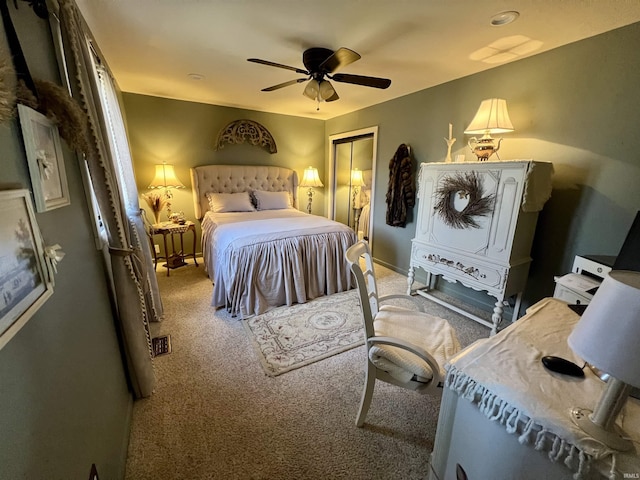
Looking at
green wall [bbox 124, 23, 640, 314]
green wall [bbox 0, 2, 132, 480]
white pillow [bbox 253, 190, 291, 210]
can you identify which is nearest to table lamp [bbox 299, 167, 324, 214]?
white pillow [bbox 253, 190, 291, 210]

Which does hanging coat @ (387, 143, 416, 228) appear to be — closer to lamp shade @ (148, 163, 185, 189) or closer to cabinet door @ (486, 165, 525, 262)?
cabinet door @ (486, 165, 525, 262)

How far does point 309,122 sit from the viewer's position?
4.68m

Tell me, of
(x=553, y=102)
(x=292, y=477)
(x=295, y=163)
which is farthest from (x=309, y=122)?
(x=292, y=477)

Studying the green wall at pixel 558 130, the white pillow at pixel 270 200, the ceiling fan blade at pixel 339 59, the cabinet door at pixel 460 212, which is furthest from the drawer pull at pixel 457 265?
the white pillow at pixel 270 200

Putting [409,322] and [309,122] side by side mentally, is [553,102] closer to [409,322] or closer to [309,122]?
[409,322]

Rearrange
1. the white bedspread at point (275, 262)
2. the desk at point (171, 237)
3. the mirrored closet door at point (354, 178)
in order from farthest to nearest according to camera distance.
Answer: the mirrored closet door at point (354, 178) < the desk at point (171, 237) < the white bedspread at point (275, 262)

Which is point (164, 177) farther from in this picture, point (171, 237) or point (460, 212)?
point (460, 212)

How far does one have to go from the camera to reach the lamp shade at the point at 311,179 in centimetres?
455

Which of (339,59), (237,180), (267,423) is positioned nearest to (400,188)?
(339,59)

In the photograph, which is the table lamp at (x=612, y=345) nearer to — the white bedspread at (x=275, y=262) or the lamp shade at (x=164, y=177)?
the white bedspread at (x=275, y=262)

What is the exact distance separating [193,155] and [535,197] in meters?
4.13

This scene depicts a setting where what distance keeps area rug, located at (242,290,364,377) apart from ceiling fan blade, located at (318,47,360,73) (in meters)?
2.12

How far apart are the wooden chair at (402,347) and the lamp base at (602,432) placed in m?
0.54

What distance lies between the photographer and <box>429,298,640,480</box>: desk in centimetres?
60
